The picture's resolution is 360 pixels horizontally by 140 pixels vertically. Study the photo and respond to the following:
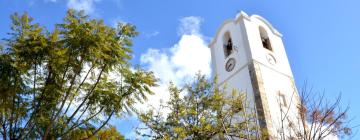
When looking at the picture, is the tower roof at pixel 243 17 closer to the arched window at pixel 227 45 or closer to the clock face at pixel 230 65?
the arched window at pixel 227 45

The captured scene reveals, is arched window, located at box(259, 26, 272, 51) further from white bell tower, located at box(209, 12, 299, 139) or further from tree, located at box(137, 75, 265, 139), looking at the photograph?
tree, located at box(137, 75, 265, 139)

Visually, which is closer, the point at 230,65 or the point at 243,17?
the point at 230,65

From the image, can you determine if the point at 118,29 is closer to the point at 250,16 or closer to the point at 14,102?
the point at 14,102

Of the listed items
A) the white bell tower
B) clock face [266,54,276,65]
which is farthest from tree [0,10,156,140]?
clock face [266,54,276,65]

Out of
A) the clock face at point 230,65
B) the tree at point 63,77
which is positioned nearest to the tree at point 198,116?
the tree at point 63,77

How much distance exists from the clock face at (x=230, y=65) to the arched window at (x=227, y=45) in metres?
0.82

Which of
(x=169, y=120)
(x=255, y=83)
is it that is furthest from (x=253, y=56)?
(x=169, y=120)

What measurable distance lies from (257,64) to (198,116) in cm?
830

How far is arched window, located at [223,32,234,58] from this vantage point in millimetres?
23734

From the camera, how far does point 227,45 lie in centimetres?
2462

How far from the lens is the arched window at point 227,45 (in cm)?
2373

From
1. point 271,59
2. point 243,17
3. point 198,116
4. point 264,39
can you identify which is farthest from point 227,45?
point 198,116

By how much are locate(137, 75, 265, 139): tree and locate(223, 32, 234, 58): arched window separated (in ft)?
28.7

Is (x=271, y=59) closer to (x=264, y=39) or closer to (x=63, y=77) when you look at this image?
(x=264, y=39)
